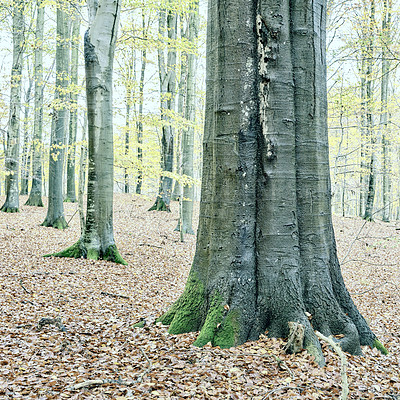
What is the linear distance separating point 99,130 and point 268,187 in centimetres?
542

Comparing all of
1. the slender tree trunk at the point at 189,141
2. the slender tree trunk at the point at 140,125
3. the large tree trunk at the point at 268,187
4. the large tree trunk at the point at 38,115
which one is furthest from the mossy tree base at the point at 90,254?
the large tree trunk at the point at 38,115

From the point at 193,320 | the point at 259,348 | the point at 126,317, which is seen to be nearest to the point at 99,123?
the point at 126,317

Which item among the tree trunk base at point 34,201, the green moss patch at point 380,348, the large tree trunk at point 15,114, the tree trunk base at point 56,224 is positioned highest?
the large tree trunk at point 15,114

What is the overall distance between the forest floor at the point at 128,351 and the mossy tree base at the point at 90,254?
0.25 m

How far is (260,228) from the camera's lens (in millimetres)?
3682

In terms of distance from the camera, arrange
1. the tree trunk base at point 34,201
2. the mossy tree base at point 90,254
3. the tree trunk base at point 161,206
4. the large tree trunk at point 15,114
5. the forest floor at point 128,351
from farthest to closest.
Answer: the tree trunk base at point 161,206 < the tree trunk base at point 34,201 < the large tree trunk at point 15,114 < the mossy tree base at point 90,254 < the forest floor at point 128,351

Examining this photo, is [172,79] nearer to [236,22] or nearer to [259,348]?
[236,22]

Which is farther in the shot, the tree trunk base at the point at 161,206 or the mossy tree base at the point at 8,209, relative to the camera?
the tree trunk base at the point at 161,206

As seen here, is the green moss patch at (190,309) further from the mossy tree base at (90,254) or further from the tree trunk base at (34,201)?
the tree trunk base at (34,201)

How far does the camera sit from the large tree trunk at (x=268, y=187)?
3617mm

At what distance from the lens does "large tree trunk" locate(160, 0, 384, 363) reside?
11.9ft

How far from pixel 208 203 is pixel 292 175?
3.11ft

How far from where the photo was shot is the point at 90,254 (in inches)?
316

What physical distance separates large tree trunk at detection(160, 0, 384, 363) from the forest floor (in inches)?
13.3
